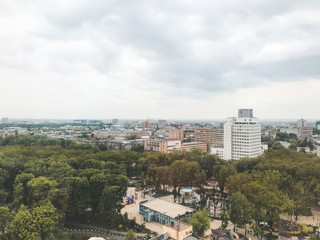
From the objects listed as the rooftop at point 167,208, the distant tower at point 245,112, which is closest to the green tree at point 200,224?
the rooftop at point 167,208

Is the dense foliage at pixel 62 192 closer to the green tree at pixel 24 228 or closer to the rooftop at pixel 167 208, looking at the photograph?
the green tree at pixel 24 228

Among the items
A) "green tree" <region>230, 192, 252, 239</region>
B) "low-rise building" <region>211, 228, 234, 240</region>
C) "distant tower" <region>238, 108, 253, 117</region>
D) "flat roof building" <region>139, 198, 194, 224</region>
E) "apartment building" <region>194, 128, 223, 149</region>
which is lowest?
"flat roof building" <region>139, 198, 194, 224</region>

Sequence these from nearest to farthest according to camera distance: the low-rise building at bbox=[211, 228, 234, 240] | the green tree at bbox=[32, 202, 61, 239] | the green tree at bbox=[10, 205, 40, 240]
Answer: the green tree at bbox=[10, 205, 40, 240], the green tree at bbox=[32, 202, 61, 239], the low-rise building at bbox=[211, 228, 234, 240]

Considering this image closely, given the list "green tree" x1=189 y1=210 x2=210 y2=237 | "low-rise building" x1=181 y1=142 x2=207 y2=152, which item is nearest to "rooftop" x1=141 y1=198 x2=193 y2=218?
"green tree" x1=189 y1=210 x2=210 y2=237

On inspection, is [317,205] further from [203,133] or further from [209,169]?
[203,133]

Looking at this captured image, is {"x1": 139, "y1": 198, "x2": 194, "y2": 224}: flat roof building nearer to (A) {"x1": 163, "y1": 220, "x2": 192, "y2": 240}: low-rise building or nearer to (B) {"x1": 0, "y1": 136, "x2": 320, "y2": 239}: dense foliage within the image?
(B) {"x1": 0, "y1": 136, "x2": 320, "y2": 239}: dense foliage

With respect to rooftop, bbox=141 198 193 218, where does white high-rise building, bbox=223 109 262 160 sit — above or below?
above

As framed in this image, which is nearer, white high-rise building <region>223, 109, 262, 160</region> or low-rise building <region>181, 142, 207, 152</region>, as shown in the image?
white high-rise building <region>223, 109, 262, 160</region>
